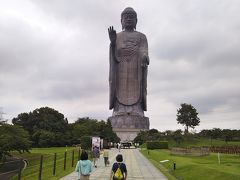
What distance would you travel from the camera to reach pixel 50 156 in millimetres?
34344

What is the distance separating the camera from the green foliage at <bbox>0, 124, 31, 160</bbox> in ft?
102

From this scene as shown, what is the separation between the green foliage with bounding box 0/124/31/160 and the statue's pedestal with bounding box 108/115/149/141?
4280cm

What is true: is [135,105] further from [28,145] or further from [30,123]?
[28,145]

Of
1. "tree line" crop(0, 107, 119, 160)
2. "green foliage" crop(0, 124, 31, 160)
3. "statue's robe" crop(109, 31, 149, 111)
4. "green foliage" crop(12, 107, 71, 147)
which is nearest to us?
"green foliage" crop(0, 124, 31, 160)

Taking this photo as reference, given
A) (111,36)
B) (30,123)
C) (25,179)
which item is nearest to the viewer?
(25,179)

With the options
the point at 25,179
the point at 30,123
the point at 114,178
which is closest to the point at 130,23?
the point at 30,123

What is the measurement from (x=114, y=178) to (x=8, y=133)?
27738mm

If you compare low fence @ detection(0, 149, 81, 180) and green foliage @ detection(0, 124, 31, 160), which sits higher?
green foliage @ detection(0, 124, 31, 160)

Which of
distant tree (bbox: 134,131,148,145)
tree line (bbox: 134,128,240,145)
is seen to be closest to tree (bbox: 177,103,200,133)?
tree line (bbox: 134,128,240,145)

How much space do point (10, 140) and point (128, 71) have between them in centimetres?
4675

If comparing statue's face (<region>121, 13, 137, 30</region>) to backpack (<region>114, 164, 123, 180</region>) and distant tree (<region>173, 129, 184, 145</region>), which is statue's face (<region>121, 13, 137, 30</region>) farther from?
backpack (<region>114, 164, 123, 180</region>)

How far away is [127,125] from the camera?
7944cm

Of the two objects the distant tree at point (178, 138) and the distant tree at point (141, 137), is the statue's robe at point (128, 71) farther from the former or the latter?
the distant tree at point (178, 138)

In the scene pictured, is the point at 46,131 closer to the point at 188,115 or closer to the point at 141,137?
the point at 141,137
